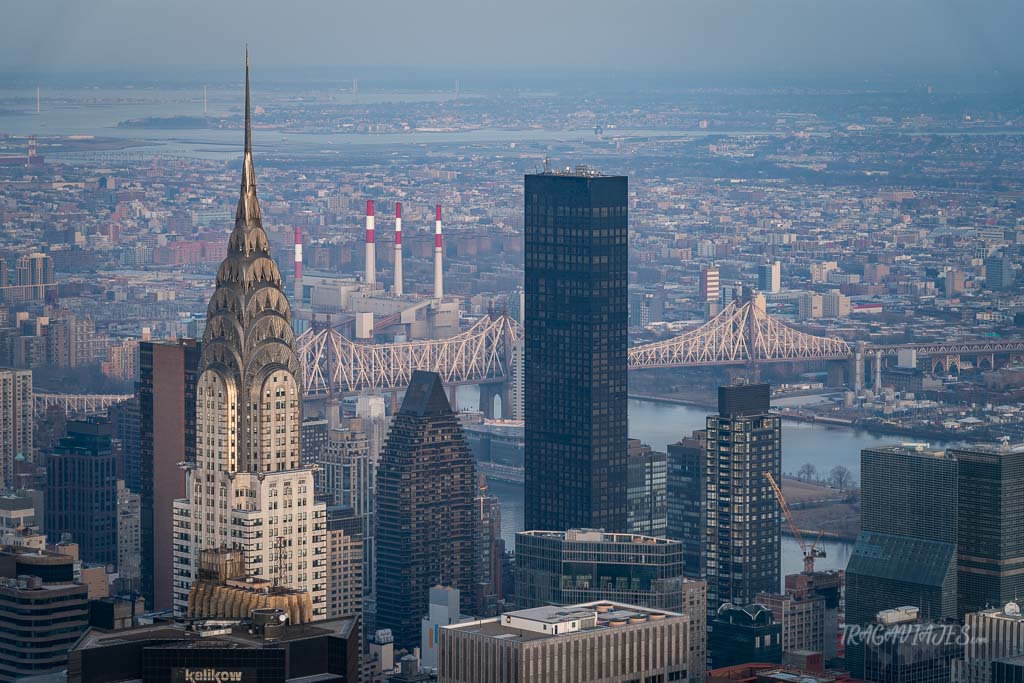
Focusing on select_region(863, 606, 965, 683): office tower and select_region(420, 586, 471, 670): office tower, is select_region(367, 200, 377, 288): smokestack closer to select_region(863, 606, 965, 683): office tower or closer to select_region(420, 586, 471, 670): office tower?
select_region(420, 586, 471, 670): office tower

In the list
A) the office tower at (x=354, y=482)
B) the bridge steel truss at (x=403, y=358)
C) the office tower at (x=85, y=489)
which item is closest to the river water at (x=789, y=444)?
the office tower at (x=354, y=482)

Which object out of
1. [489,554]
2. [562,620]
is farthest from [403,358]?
[562,620]

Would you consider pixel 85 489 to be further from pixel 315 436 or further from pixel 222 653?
pixel 222 653

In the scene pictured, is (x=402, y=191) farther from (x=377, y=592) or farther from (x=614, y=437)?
(x=377, y=592)

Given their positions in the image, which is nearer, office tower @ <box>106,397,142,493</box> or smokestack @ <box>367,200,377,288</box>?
office tower @ <box>106,397,142,493</box>

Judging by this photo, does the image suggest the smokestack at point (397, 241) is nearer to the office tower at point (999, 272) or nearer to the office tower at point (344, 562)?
the office tower at point (999, 272)

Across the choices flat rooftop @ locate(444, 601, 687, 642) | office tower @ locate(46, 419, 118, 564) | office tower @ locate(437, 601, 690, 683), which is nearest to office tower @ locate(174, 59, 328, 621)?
office tower @ locate(437, 601, 690, 683)
